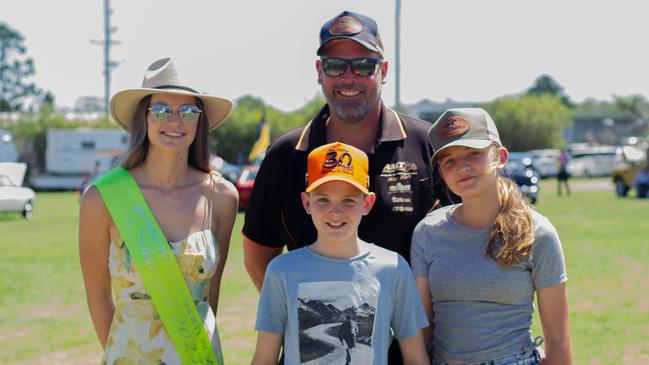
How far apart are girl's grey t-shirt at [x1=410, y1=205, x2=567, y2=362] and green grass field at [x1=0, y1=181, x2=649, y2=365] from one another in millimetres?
4745

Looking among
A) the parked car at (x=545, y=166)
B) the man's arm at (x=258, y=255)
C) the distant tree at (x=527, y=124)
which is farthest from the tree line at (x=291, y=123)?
the man's arm at (x=258, y=255)

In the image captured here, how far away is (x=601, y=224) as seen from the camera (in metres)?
20.9

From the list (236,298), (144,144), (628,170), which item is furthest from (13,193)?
(144,144)

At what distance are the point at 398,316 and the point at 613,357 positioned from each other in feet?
17.5

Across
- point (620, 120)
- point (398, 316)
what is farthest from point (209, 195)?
point (620, 120)

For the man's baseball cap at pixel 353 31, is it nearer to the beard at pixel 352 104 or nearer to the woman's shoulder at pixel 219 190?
the beard at pixel 352 104

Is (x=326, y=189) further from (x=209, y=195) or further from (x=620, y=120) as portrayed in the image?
(x=620, y=120)

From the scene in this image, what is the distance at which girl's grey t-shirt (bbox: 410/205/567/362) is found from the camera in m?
3.47

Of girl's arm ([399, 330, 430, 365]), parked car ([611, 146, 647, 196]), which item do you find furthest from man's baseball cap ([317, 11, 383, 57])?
parked car ([611, 146, 647, 196])

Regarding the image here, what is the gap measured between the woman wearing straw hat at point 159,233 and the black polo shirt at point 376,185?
0.22m

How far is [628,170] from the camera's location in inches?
1300

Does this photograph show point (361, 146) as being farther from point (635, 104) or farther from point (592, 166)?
point (635, 104)

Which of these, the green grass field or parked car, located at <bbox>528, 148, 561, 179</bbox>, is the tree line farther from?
the green grass field

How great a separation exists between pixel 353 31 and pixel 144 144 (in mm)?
1089
